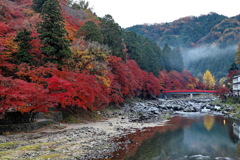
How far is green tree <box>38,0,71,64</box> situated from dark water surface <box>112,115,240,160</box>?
1069 centimetres

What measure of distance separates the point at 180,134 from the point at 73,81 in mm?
10239

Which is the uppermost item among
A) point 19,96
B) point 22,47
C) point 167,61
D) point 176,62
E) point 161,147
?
point 167,61

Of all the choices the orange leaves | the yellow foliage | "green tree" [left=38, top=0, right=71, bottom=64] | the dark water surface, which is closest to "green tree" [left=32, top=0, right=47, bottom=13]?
"green tree" [left=38, top=0, right=71, bottom=64]

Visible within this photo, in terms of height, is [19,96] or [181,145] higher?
[19,96]

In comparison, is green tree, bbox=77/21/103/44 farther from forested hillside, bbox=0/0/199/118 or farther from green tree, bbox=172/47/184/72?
green tree, bbox=172/47/184/72

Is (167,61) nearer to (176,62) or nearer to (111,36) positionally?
(176,62)

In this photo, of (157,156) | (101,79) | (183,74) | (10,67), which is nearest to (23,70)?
(10,67)

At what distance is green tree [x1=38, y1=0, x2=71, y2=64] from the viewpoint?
758 inches

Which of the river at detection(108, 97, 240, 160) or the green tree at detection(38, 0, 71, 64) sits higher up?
the green tree at detection(38, 0, 71, 64)

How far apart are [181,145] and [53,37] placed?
15122 millimetres

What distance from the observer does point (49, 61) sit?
19.1 m

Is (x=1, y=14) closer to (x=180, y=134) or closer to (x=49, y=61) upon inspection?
(x=49, y=61)

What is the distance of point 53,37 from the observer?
63.5 feet

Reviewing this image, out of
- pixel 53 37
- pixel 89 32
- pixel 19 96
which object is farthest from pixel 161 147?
pixel 89 32
